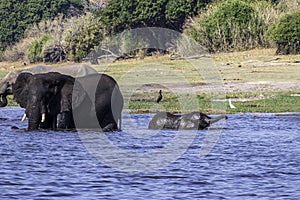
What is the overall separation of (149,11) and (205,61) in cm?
1519

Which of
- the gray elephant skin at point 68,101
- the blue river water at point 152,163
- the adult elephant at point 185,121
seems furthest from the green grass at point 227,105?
the gray elephant skin at point 68,101

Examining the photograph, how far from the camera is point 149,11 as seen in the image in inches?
2416

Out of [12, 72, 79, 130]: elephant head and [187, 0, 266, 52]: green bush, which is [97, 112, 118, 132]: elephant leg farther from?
[187, 0, 266, 52]: green bush

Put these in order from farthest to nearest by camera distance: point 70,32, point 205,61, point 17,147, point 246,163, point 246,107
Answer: point 70,32
point 205,61
point 246,107
point 17,147
point 246,163

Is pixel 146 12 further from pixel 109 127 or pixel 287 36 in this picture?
pixel 109 127

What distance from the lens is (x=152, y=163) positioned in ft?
52.9

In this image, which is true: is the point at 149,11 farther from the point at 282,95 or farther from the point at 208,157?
the point at 208,157

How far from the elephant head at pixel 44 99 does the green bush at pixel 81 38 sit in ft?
125

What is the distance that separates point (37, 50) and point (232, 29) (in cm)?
2174

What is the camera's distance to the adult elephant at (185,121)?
73.5ft

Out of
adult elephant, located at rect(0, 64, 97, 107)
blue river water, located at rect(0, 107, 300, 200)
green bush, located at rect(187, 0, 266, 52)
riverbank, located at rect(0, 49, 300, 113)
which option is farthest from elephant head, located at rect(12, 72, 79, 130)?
green bush, located at rect(187, 0, 266, 52)

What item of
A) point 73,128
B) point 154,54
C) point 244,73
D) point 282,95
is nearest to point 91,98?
point 73,128

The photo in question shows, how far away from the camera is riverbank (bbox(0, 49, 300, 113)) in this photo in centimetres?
3020

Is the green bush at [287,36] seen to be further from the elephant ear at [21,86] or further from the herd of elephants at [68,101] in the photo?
the elephant ear at [21,86]
